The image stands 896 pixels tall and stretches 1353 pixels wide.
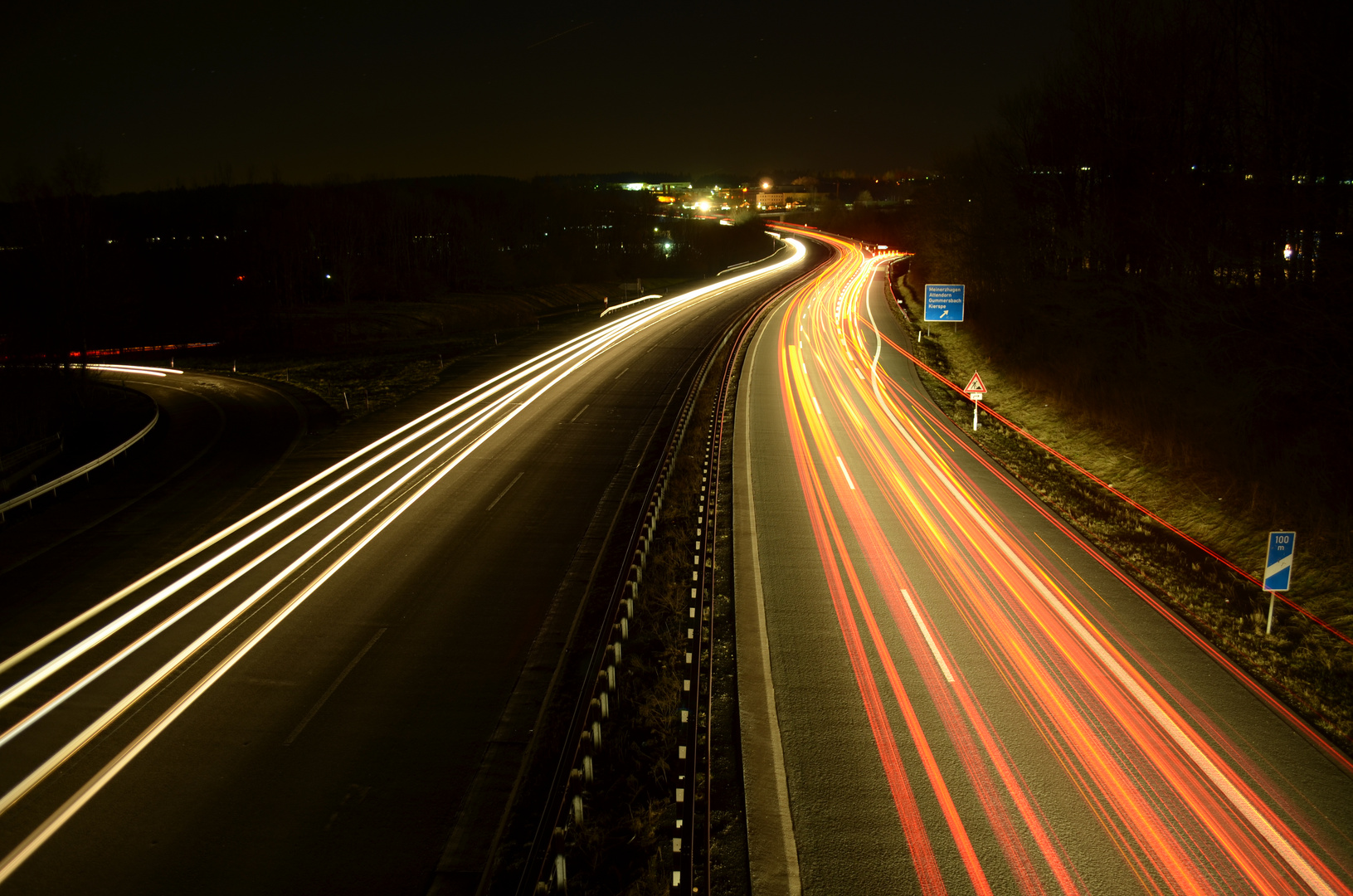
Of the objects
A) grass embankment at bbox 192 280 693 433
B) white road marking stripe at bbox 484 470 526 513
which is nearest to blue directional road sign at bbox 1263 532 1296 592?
white road marking stripe at bbox 484 470 526 513

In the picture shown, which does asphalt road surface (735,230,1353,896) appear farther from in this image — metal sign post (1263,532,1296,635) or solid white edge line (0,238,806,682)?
solid white edge line (0,238,806,682)

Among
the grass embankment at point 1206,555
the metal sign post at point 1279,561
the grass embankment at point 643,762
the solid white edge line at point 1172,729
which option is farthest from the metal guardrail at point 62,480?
Result: the metal sign post at point 1279,561

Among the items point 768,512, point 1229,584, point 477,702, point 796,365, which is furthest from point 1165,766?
point 796,365

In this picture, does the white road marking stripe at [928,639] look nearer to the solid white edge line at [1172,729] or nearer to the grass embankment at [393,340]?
the solid white edge line at [1172,729]

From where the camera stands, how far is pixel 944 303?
3341cm

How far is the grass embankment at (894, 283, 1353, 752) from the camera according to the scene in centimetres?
1066

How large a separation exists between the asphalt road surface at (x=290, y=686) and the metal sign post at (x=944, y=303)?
20119mm

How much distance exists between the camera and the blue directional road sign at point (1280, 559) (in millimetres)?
11484

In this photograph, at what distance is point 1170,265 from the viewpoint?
23438 millimetres

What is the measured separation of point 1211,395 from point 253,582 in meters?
21.2

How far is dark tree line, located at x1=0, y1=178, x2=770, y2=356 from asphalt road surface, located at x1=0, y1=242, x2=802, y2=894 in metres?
35.0

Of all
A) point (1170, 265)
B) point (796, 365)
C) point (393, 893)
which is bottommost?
point (393, 893)

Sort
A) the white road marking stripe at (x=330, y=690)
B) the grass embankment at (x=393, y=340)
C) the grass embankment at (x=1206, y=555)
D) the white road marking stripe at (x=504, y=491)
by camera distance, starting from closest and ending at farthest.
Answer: the white road marking stripe at (x=330, y=690), the grass embankment at (x=1206, y=555), the white road marking stripe at (x=504, y=491), the grass embankment at (x=393, y=340)

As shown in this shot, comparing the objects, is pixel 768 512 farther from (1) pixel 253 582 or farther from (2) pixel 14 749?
(2) pixel 14 749
